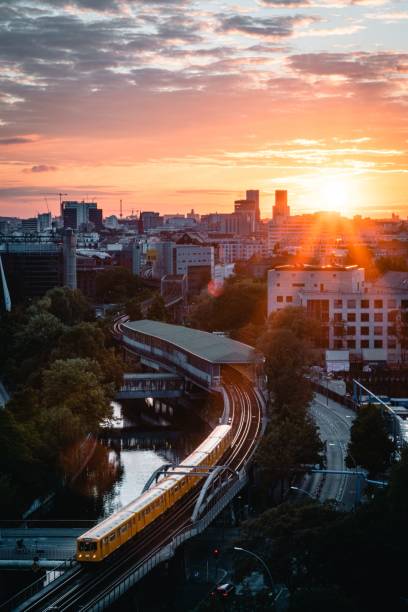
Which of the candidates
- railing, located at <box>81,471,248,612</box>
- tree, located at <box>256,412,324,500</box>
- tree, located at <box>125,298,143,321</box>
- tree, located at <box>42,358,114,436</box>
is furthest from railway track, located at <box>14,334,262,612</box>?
tree, located at <box>125,298,143,321</box>

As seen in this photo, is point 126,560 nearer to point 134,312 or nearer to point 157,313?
point 157,313

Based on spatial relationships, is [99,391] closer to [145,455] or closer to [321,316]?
[145,455]

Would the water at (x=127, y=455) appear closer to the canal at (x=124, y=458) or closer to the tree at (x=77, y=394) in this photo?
the canal at (x=124, y=458)

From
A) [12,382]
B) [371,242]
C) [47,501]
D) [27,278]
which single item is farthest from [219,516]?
[371,242]

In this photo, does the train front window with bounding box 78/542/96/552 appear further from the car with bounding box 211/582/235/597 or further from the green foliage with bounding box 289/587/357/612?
the green foliage with bounding box 289/587/357/612

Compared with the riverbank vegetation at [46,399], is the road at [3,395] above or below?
below

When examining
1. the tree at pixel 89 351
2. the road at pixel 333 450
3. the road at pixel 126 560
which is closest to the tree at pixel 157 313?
the tree at pixel 89 351
